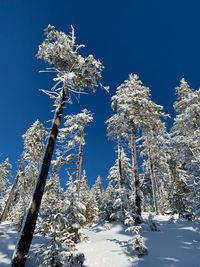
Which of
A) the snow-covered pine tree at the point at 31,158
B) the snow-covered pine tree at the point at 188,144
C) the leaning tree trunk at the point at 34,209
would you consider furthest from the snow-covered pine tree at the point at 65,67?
the snow-covered pine tree at the point at 31,158

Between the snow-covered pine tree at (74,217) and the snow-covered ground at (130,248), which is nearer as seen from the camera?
the snow-covered ground at (130,248)

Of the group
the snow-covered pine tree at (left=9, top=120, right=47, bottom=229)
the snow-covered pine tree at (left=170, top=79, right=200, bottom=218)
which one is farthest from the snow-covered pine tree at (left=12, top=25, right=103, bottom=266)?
the snow-covered pine tree at (left=9, top=120, right=47, bottom=229)

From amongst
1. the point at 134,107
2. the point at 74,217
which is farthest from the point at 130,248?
the point at 134,107

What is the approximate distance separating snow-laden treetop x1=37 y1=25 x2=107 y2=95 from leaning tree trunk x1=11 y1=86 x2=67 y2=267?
1.58 m

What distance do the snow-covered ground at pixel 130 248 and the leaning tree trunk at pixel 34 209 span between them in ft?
4.59

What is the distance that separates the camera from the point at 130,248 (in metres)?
12.0

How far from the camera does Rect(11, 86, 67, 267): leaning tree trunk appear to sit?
8.11 m

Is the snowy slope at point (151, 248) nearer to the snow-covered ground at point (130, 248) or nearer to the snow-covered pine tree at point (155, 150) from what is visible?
the snow-covered ground at point (130, 248)

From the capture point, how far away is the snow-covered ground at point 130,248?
33.4 feet

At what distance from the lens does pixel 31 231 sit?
28.2ft

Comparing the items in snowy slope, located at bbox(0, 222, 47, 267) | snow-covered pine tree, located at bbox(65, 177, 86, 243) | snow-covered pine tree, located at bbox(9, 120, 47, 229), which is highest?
snow-covered pine tree, located at bbox(9, 120, 47, 229)

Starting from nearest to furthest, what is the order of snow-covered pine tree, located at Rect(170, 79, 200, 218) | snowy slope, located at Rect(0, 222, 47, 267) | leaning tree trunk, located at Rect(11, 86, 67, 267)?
leaning tree trunk, located at Rect(11, 86, 67, 267) < snowy slope, located at Rect(0, 222, 47, 267) < snow-covered pine tree, located at Rect(170, 79, 200, 218)

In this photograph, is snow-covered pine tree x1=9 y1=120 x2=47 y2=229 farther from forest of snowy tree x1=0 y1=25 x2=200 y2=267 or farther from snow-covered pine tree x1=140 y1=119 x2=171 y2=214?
snow-covered pine tree x1=140 y1=119 x2=171 y2=214

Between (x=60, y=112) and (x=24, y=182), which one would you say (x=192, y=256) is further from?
(x=24, y=182)
